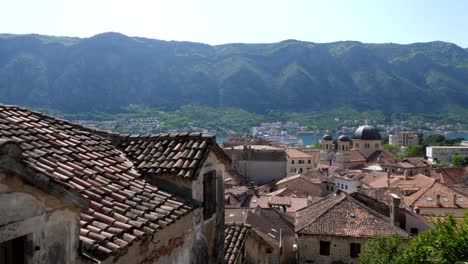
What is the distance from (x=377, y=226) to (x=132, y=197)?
24.0 meters

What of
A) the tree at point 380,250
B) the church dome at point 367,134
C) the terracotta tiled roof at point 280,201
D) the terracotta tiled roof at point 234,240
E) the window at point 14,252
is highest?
the window at point 14,252

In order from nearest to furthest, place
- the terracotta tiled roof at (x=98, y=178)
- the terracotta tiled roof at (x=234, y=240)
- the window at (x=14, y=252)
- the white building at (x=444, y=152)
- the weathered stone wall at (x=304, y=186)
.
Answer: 1. the window at (x=14, y=252)
2. the terracotta tiled roof at (x=98, y=178)
3. the terracotta tiled roof at (x=234, y=240)
4. the weathered stone wall at (x=304, y=186)
5. the white building at (x=444, y=152)

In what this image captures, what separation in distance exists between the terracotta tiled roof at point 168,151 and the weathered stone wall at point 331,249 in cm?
1930

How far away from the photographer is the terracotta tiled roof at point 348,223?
27981 mm

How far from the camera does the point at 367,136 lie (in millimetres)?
110188

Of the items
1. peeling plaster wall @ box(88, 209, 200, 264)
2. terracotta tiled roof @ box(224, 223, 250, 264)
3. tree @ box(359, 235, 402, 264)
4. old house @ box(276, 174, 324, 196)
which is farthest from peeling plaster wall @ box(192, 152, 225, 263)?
old house @ box(276, 174, 324, 196)

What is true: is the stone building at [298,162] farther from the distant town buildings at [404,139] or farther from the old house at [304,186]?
the distant town buildings at [404,139]

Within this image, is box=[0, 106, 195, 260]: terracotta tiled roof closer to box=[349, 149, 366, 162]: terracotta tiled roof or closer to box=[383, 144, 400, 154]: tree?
box=[349, 149, 366, 162]: terracotta tiled roof

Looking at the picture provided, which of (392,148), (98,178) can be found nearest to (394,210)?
(98,178)

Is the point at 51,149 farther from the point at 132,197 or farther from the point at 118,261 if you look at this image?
the point at 118,261

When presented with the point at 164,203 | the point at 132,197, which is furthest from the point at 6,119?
the point at 164,203

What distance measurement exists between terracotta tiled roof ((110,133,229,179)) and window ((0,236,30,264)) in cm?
405

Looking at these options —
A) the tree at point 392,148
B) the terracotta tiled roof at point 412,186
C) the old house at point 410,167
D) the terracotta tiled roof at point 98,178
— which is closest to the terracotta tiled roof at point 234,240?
the terracotta tiled roof at point 98,178

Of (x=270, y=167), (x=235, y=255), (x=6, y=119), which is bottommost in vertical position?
(x=270, y=167)
